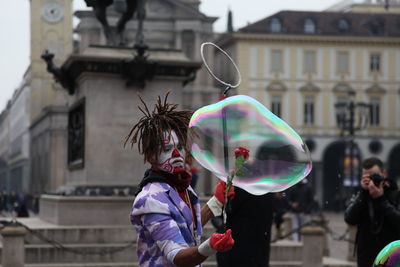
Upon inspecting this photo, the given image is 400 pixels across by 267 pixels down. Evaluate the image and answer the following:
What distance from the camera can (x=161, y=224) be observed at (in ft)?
19.7

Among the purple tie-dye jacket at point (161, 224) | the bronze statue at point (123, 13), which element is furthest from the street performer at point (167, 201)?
the bronze statue at point (123, 13)

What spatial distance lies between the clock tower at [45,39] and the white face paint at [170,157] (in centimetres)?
9509

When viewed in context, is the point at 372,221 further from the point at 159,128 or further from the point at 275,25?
the point at 275,25

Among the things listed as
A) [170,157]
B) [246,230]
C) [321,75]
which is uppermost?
[321,75]

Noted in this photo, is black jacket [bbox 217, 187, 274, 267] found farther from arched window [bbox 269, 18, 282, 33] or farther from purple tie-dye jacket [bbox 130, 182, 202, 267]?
arched window [bbox 269, 18, 282, 33]

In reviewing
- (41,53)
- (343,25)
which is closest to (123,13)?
(343,25)

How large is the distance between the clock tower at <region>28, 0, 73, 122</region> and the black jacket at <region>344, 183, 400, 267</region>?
92.5 metres

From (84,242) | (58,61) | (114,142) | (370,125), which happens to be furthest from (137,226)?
(58,61)

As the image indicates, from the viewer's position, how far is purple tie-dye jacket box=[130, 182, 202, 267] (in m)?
5.95

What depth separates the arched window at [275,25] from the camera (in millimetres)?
84812

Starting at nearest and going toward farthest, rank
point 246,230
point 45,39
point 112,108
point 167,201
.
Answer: point 167,201 → point 246,230 → point 112,108 → point 45,39

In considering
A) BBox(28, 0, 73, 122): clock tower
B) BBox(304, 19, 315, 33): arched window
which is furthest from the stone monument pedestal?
BBox(28, 0, 73, 122): clock tower

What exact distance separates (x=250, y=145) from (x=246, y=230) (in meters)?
3.11

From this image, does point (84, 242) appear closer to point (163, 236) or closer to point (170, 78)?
point (170, 78)
